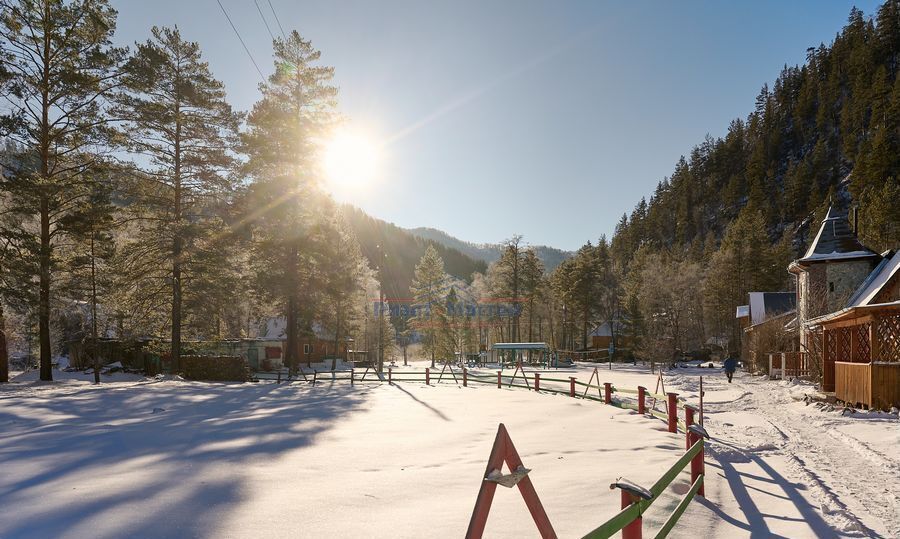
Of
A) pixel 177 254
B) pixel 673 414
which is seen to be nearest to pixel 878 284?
pixel 673 414

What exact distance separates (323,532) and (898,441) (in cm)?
1262

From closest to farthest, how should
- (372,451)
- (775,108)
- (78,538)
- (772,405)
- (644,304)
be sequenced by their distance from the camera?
(78,538) < (372,451) < (772,405) < (644,304) < (775,108)

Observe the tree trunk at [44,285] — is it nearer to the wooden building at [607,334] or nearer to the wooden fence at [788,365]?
the wooden fence at [788,365]

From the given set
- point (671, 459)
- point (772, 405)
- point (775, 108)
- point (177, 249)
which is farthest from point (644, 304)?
point (775, 108)

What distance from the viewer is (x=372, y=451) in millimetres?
10188

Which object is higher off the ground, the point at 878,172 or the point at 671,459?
the point at 878,172

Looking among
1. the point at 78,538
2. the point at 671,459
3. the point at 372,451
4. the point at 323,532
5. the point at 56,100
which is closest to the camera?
the point at 78,538

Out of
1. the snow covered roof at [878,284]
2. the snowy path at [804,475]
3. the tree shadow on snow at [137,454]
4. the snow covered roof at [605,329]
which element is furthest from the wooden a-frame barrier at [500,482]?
the snow covered roof at [605,329]

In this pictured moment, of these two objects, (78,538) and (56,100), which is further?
(56,100)

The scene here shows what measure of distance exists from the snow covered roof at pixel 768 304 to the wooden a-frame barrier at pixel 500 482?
4689 cm

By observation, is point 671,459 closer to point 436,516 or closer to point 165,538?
point 436,516

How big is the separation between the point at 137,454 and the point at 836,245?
32756 millimetres

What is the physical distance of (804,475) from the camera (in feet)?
27.7

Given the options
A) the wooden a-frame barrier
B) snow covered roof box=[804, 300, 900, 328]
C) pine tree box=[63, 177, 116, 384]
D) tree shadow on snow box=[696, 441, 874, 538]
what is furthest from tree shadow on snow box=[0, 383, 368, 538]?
snow covered roof box=[804, 300, 900, 328]
